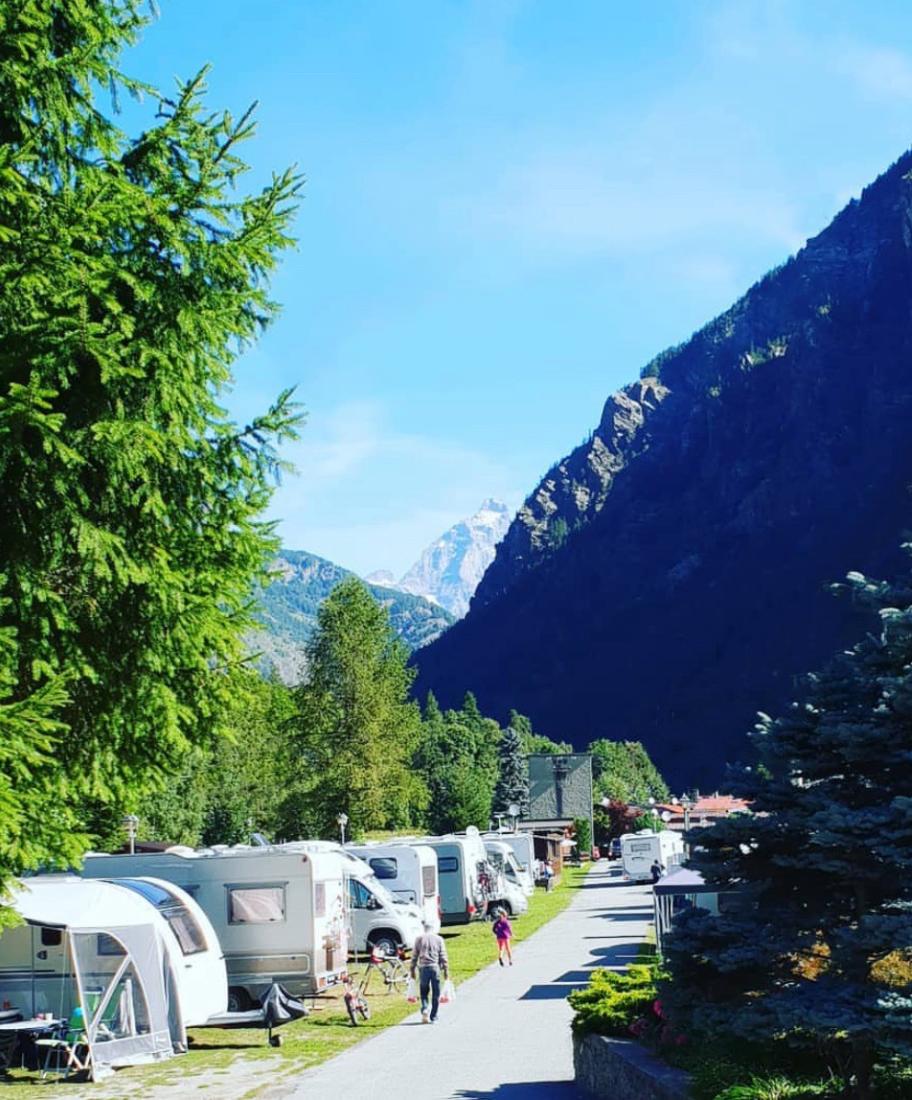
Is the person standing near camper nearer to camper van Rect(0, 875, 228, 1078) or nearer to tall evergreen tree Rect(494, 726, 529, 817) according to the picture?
camper van Rect(0, 875, 228, 1078)

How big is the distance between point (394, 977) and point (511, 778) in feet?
306

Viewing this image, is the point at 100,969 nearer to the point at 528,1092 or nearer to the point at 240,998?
the point at 240,998

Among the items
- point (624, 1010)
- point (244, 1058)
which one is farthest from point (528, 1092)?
point (244, 1058)

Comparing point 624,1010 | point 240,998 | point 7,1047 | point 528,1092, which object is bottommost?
point 240,998

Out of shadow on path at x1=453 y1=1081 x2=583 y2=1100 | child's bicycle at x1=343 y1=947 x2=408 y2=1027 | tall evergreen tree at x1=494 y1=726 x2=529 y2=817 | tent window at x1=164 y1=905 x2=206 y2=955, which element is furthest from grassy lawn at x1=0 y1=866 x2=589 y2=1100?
tall evergreen tree at x1=494 y1=726 x2=529 y2=817

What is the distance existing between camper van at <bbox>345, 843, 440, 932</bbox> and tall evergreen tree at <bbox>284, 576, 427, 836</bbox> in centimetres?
1843

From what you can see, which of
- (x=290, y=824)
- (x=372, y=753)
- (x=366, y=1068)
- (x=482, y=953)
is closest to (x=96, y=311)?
(x=366, y=1068)

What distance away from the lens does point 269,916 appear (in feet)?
64.5

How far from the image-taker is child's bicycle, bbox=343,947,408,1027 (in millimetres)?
17516

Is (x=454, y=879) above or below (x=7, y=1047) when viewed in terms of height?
above

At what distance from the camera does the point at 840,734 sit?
805cm

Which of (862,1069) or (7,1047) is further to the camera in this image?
(7,1047)

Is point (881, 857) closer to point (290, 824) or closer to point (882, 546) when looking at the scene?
point (290, 824)

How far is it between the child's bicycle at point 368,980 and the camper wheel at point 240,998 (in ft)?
5.30
